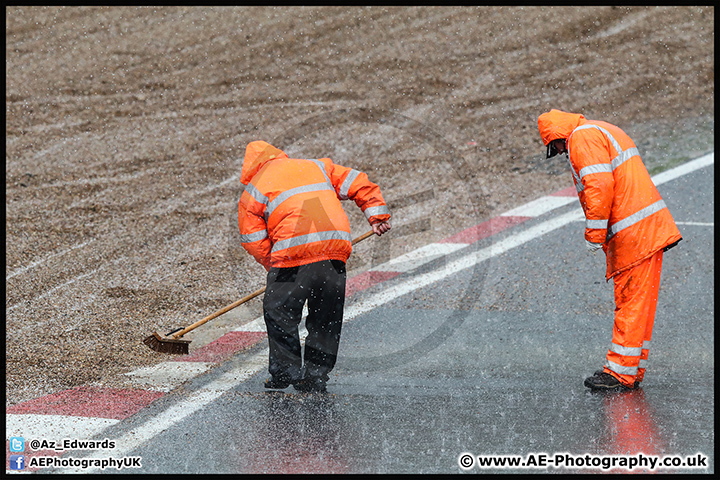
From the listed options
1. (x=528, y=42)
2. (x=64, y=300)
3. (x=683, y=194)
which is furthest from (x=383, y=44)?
(x=64, y=300)

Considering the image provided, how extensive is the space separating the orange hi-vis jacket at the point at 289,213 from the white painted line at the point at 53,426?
1.47 meters

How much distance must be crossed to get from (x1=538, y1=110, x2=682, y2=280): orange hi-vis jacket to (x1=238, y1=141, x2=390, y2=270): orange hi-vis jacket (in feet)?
5.27

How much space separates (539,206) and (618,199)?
3.51 metres

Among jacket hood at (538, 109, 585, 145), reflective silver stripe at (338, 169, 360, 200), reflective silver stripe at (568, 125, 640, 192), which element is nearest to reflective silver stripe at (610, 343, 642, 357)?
reflective silver stripe at (568, 125, 640, 192)

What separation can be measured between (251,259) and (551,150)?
11.2 feet

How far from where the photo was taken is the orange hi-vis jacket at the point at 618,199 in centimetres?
525

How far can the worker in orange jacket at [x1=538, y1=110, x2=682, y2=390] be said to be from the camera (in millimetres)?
5250

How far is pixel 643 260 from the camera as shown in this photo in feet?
17.3

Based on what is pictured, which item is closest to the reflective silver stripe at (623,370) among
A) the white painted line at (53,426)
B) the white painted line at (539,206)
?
the white painted line at (53,426)

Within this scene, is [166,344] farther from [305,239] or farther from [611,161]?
[611,161]

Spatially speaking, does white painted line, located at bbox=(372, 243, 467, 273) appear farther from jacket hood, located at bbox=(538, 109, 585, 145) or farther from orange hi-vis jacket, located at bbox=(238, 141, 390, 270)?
jacket hood, located at bbox=(538, 109, 585, 145)

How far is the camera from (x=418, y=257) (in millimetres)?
7762

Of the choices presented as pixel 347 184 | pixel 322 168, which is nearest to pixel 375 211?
pixel 347 184
